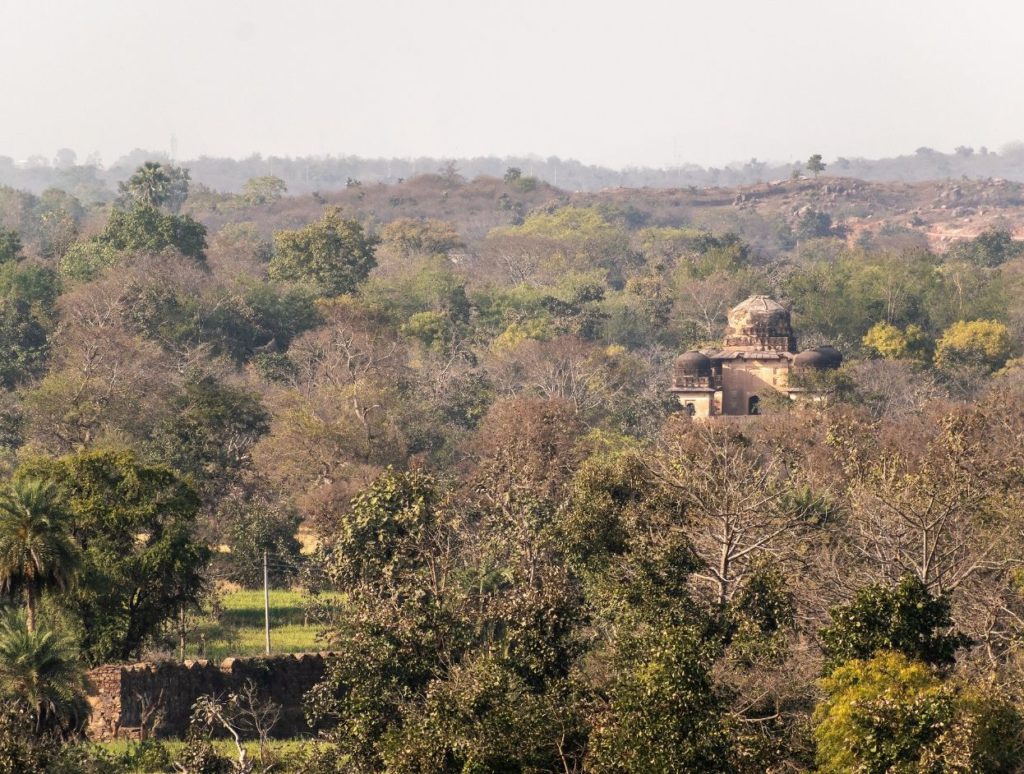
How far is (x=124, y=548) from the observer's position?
3916 cm

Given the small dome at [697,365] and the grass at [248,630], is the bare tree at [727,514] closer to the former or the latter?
the grass at [248,630]

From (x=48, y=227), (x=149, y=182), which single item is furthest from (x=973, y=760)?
(x=48, y=227)

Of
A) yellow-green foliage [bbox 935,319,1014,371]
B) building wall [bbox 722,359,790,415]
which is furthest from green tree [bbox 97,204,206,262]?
yellow-green foliage [bbox 935,319,1014,371]

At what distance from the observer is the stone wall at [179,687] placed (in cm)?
3412

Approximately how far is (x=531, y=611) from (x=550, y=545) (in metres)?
7.47

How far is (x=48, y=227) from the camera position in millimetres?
131500

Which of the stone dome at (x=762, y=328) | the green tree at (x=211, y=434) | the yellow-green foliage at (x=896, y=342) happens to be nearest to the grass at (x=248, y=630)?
the green tree at (x=211, y=434)

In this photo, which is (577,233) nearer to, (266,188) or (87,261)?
(266,188)

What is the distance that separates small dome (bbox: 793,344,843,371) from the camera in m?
67.3

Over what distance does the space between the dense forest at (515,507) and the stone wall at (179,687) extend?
1036mm

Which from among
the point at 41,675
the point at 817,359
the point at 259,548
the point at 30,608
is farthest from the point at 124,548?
the point at 817,359

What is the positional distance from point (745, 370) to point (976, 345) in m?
12.7

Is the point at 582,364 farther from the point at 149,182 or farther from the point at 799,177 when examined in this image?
the point at 799,177

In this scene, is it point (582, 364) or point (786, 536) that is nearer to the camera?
point (786, 536)
